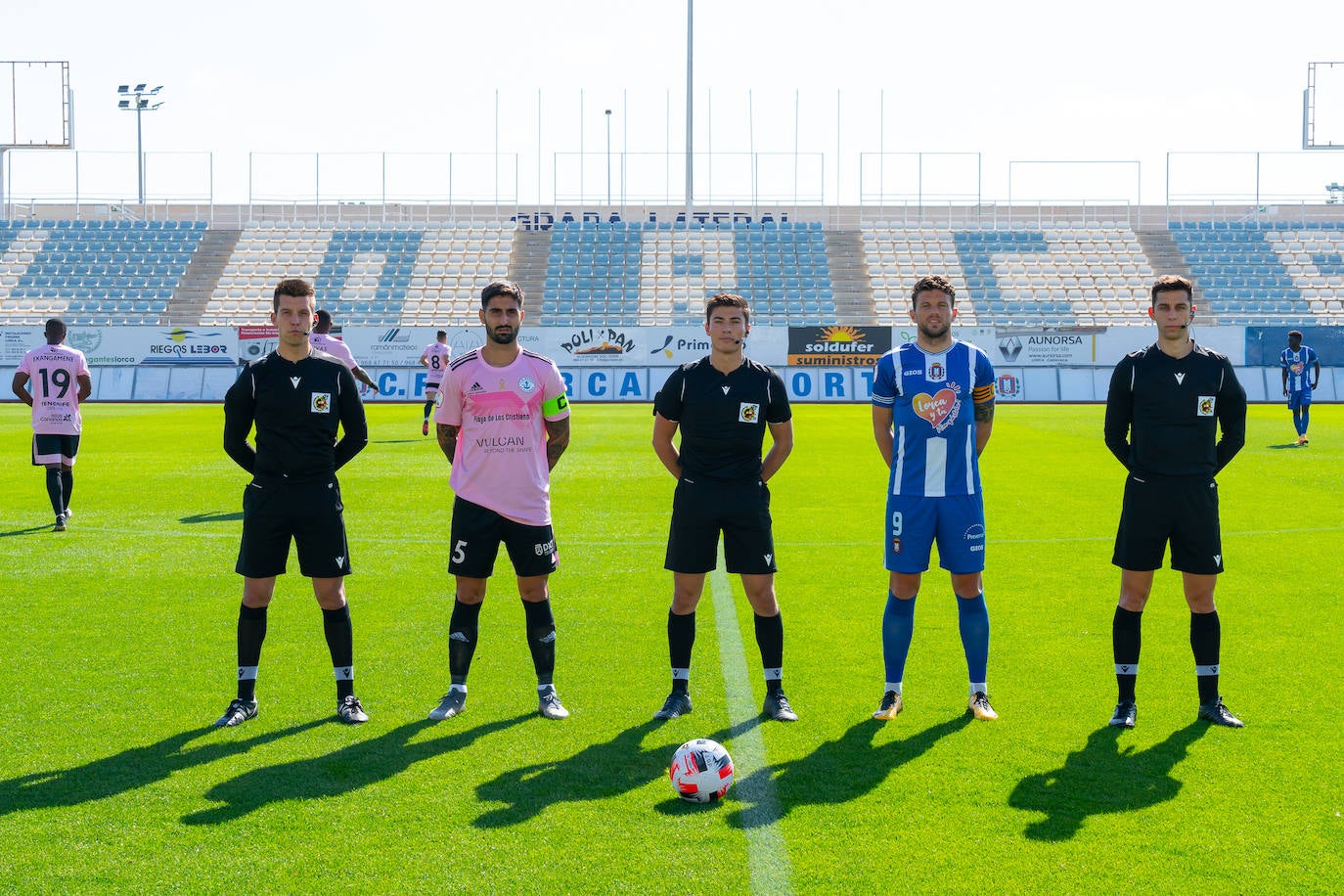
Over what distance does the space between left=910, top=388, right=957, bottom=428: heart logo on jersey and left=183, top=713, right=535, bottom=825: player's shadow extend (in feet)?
8.25

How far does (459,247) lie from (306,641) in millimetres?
45415

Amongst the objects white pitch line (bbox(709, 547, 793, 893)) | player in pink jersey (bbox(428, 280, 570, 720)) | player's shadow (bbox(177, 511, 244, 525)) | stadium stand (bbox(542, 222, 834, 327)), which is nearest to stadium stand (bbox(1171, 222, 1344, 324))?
stadium stand (bbox(542, 222, 834, 327))

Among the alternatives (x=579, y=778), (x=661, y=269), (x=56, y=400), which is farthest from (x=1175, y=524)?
(x=661, y=269)

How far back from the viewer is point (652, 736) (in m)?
5.58

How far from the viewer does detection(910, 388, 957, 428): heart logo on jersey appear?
5.89 meters

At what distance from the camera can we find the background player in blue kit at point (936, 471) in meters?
5.89

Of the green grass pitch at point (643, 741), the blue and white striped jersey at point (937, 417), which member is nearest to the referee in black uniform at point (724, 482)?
the green grass pitch at point (643, 741)

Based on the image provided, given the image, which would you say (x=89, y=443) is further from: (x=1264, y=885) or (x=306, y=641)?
(x=1264, y=885)

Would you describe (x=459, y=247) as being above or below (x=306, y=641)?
above

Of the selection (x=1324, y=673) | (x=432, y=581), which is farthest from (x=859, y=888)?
(x=432, y=581)

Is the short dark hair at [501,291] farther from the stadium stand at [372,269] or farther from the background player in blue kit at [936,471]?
the stadium stand at [372,269]

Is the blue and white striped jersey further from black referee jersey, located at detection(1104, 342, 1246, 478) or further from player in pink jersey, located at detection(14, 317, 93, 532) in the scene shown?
player in pink jersey, located at detection(14, 317, 93, 532)

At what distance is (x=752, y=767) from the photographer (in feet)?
17.0

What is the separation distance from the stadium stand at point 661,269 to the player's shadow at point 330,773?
3966 centimetres
